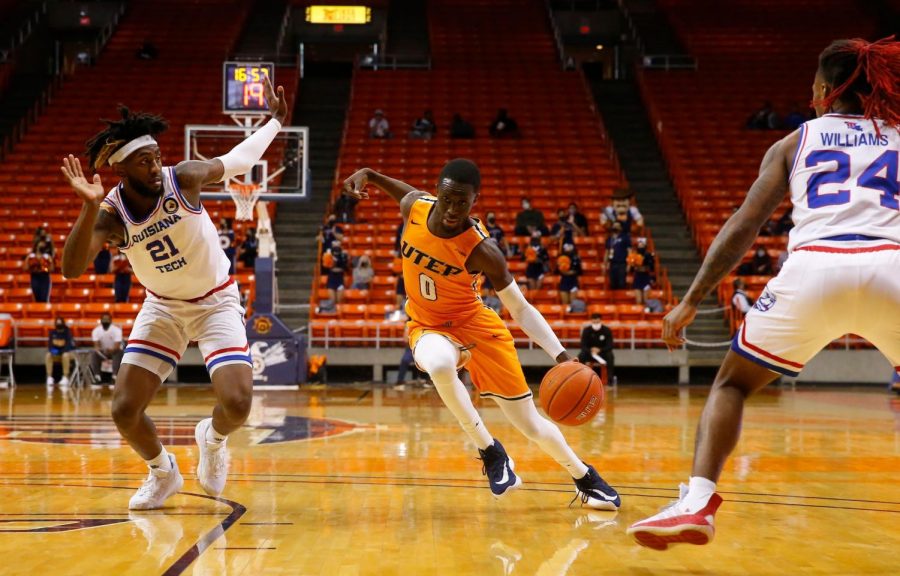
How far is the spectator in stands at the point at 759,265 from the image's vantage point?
67.3 ft

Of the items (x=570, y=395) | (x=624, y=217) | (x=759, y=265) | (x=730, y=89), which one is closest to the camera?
(x=570, y=395)

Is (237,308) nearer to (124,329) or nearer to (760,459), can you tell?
(760,459)

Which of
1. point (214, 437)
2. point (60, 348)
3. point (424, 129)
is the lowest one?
point (60, 348)

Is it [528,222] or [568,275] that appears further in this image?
[528,222]

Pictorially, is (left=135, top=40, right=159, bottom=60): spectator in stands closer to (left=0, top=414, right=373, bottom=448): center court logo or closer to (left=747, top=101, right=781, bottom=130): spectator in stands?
(left=747, top=101, right=781, bottom=130): spectator in stands

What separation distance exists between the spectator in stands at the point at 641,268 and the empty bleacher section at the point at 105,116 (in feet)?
25.7

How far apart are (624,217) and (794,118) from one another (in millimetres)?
6862

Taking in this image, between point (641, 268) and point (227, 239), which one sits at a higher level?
Result: point (227, 239)

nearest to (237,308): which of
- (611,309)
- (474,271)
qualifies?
(474,271)

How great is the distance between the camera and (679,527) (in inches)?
153

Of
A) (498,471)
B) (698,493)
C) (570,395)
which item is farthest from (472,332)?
(698,493)

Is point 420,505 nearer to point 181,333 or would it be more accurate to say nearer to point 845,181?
point 181,333

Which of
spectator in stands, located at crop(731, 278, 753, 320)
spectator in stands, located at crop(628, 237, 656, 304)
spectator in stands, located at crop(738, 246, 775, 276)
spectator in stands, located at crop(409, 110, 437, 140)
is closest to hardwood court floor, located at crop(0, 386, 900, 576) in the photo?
spectator in stands, located at crop(731, 278, 753, 320)

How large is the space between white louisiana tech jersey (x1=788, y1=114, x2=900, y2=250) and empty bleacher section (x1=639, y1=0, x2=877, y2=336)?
16172 mm
